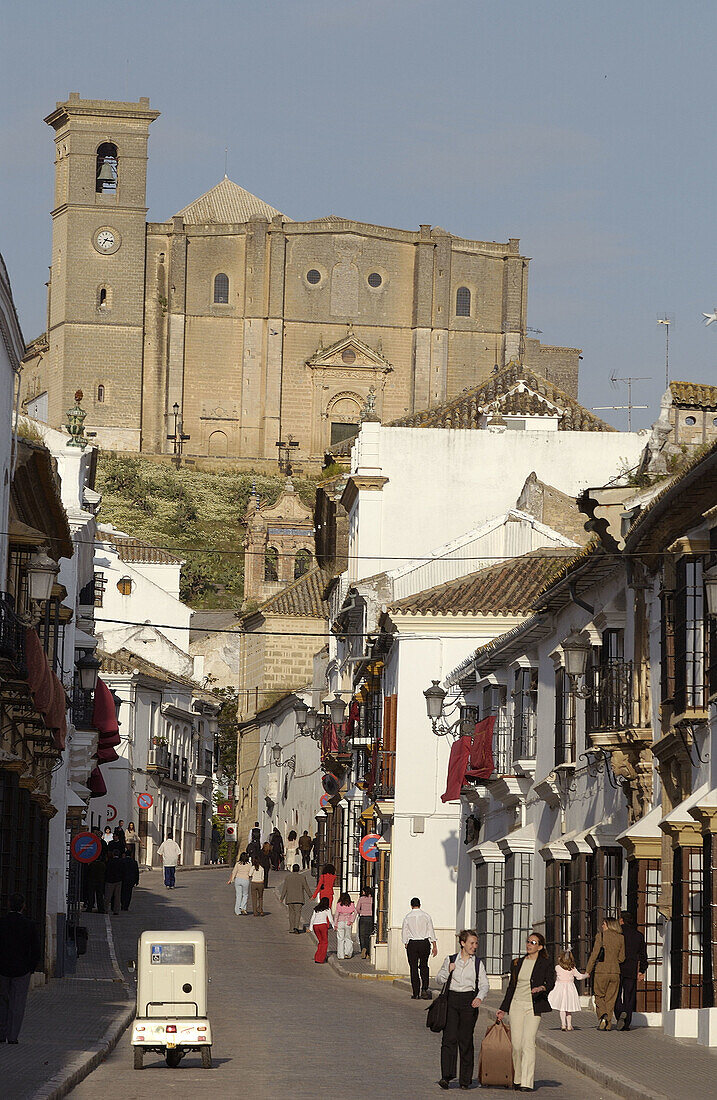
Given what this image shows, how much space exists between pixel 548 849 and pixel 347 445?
1446 inches

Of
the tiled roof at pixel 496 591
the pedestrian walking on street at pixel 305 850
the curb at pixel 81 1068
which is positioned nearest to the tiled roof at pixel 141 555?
the pedestrian walking on street at pixel 305 850

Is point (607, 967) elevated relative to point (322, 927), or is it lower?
elevated

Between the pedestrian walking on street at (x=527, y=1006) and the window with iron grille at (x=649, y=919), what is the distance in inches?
180

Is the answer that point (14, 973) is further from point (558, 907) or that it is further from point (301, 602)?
point (301, 602)

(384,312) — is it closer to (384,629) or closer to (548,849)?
(384,629)

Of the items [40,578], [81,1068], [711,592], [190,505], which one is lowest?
[81,1068]

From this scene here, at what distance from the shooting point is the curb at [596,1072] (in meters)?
15.6

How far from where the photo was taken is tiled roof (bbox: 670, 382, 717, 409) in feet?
81.6

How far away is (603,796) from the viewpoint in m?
25.6

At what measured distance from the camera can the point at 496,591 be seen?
1421 inches

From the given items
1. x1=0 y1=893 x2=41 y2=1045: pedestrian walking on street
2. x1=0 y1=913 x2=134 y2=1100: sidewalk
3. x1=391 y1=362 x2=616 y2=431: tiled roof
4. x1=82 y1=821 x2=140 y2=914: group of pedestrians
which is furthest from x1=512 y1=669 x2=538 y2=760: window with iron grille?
x1=391 y1=362 x2=616 y2=431: tiled roof

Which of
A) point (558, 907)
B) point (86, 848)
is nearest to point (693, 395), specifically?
point (558, 907)

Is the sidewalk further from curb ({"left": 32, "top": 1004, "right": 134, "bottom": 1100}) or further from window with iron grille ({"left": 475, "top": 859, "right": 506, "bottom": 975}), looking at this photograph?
window with iron grille ({"left": 475, "top": 859, "right": 506, "bottom": 975})

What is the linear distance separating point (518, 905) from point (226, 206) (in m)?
104
